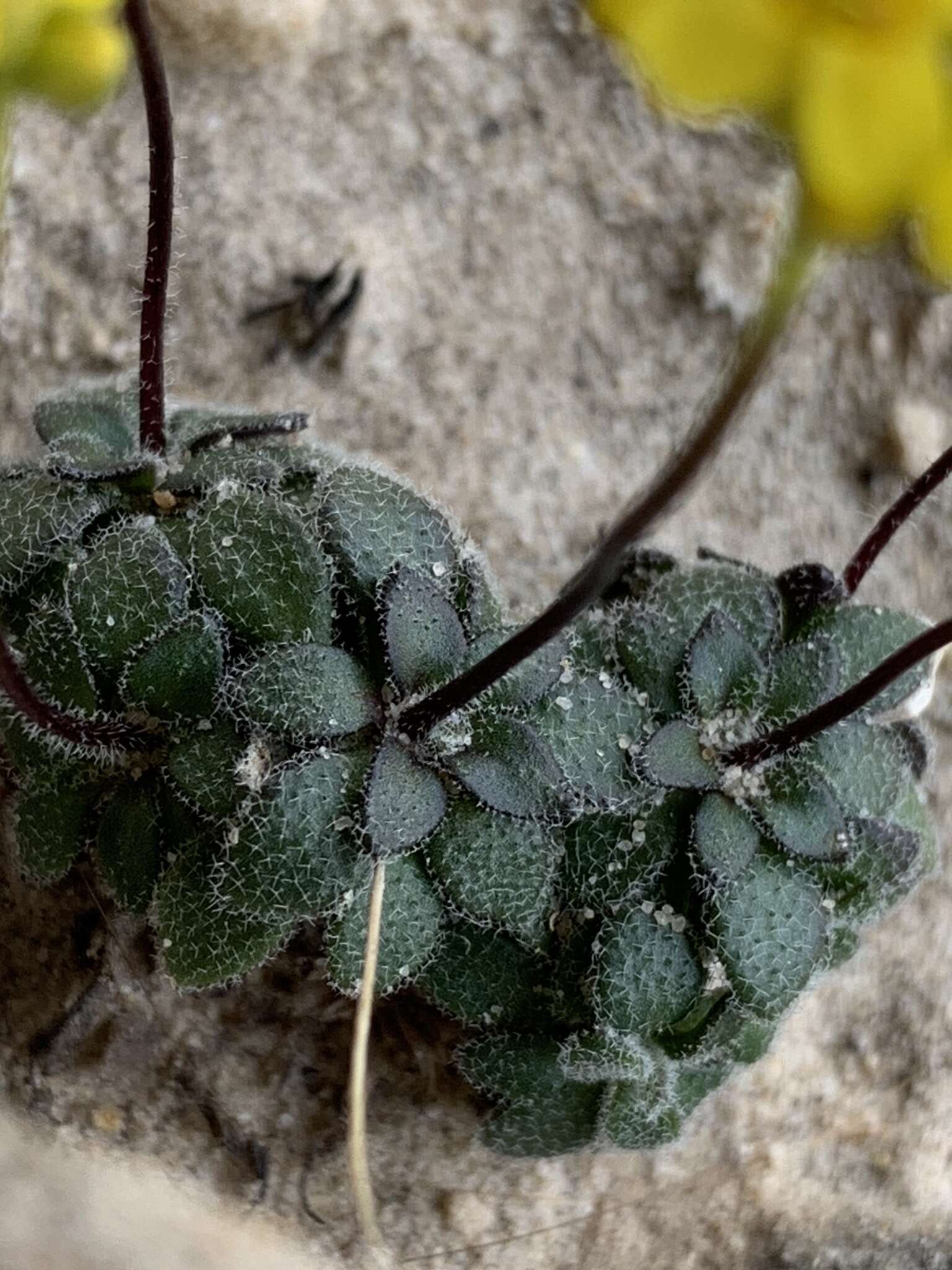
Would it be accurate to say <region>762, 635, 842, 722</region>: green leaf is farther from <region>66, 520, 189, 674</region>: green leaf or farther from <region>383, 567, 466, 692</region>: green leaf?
<region>66, 520, 189, 674</region>: green leaf

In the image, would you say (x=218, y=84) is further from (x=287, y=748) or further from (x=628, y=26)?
(x=628, y=26)

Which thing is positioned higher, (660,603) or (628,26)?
(660,603)

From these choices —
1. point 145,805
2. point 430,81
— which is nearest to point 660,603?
point 145,805

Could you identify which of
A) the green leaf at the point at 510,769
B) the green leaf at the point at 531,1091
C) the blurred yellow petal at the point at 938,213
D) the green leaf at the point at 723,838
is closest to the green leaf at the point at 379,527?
the green leaf at the point at 510,769

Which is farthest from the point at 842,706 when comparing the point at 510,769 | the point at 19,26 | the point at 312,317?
the point at 312,317

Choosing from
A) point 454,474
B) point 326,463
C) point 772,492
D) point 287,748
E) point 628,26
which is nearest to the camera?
point 628,26

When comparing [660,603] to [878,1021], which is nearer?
[660,603]

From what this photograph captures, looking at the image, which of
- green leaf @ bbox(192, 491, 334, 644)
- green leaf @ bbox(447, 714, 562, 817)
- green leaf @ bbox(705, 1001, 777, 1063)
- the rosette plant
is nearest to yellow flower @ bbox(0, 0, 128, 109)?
the rosette plant
